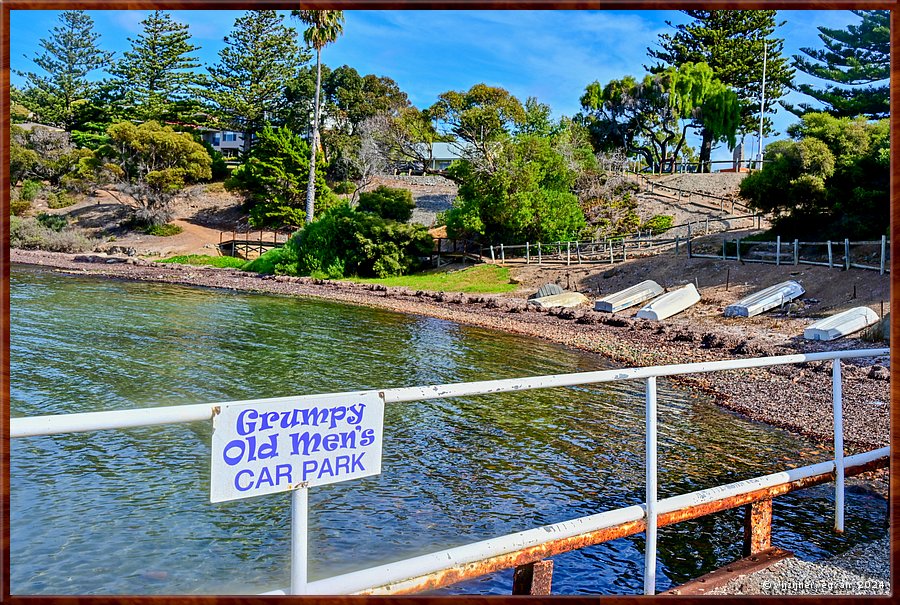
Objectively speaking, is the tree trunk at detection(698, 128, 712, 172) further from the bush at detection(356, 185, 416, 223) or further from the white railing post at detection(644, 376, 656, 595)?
the white railing post at detection(644, 376, 656, 595)

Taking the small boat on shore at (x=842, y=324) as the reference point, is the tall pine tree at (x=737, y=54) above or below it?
above

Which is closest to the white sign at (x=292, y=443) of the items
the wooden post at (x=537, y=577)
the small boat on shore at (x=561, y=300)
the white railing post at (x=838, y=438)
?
the wooden post at (x=537, y=577)

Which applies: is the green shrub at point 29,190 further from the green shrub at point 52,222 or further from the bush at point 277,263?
the bush at point 277,263

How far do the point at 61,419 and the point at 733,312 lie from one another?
22.9 metres

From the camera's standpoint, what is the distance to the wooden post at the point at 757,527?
5148 millimetres

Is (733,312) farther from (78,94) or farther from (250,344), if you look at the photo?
(78,94)

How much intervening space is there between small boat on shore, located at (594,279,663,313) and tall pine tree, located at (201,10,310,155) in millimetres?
46992

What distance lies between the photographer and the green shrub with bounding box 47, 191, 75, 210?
5738cm

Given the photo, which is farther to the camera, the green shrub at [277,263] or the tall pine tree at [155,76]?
the tall pine tree at [155,76]

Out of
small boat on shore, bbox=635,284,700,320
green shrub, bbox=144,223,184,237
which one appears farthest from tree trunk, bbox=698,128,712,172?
green shrub, bbox=144,223,184,237

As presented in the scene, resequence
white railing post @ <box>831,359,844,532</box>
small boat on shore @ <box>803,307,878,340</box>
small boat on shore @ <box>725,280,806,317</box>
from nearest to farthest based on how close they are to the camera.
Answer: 1. white railing post @ <box>831,359,844,532</box>
2. small boat on shore @ <box>803,307,878,340</box>
3. small boat on shore @ <box>725,280,806,317</box>

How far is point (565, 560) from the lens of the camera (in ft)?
20.5

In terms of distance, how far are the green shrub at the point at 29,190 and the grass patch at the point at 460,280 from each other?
3144cm

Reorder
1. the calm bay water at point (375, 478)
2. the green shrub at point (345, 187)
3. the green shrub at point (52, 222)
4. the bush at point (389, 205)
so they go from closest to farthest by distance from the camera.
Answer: the calm bay water at point (375, 478) → the bush at point (389, 205) → the green shrub at point (52, 222) → the green shrub at point (345, 187)
